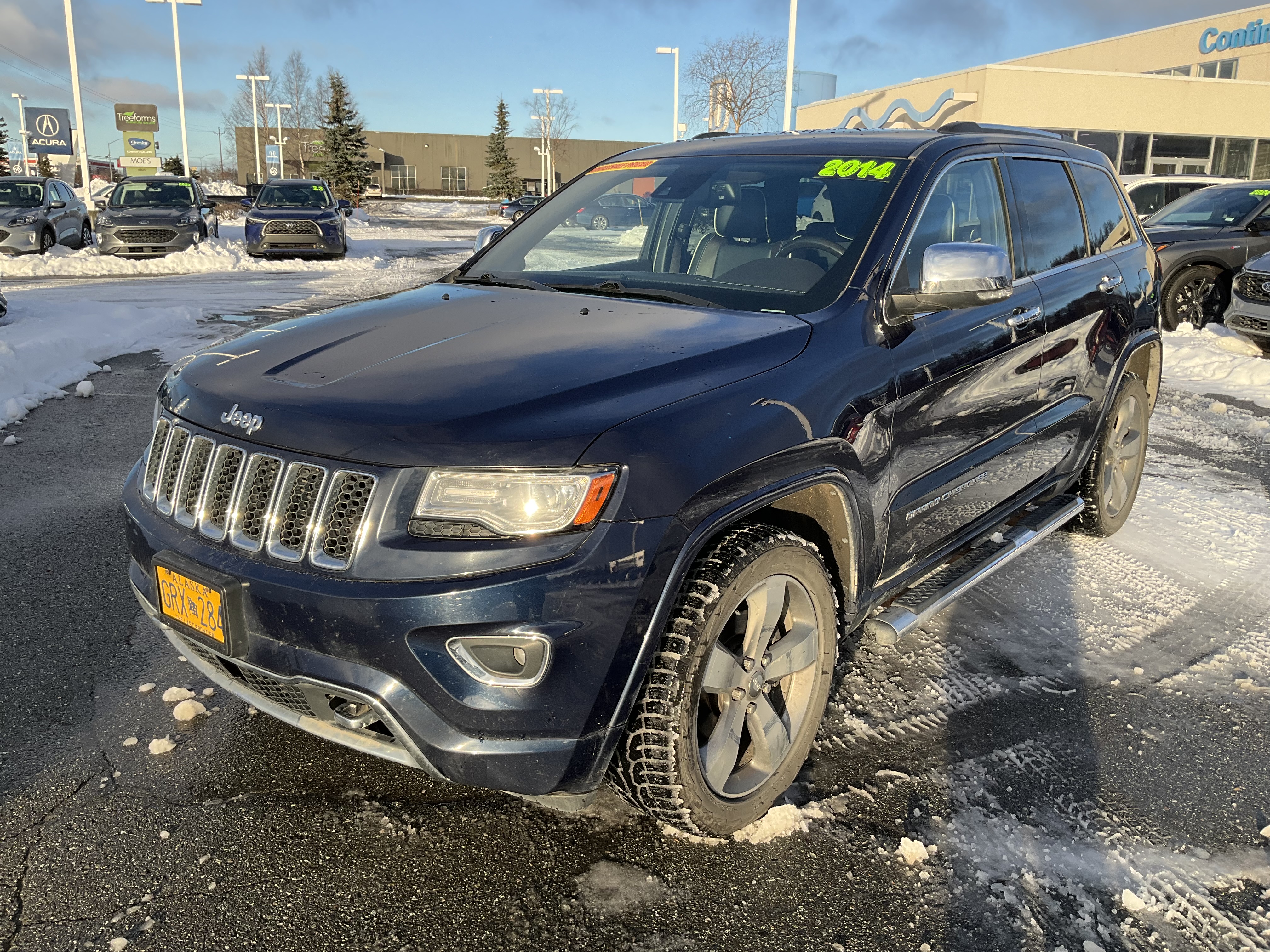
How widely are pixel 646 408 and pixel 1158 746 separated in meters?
2.17

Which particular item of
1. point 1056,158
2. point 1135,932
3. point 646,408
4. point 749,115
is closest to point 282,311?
point 1056,158

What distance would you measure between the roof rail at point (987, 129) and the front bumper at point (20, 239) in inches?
776

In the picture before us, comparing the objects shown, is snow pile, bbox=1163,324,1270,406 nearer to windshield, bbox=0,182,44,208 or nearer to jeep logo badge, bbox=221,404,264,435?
jeep logo badge, bbox=221,404,264,435

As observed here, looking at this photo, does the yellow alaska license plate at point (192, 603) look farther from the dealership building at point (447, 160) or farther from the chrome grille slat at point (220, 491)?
the dealership building at point (447, 160)

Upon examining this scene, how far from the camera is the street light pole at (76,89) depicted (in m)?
28.1

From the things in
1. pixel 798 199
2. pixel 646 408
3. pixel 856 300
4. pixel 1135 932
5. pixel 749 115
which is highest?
pixel 749 115

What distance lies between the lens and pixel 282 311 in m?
12.5

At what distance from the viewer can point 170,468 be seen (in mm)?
2688

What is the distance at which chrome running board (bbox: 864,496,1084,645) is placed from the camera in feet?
10.4

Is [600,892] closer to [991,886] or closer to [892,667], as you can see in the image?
[991,886]

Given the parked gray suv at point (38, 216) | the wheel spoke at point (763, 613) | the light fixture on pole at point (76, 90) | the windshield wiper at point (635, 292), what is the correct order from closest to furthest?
the wheel spoke at point (763, 613), the windshield wiper at point (635, 292), the parked gray suv at point (38, 216), the light fixture on pole at point (76, 90)

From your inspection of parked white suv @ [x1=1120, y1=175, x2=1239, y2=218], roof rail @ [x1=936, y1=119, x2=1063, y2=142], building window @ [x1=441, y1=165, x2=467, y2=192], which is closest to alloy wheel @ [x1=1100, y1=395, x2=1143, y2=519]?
roof rail @ [x1=936, y1=119, x2=1063, y2=142]

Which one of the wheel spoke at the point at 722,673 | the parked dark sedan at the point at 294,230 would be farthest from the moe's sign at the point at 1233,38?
the wheel spoke at the point at 722,673

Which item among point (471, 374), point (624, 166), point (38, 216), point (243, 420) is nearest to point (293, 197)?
point (38, 216)
